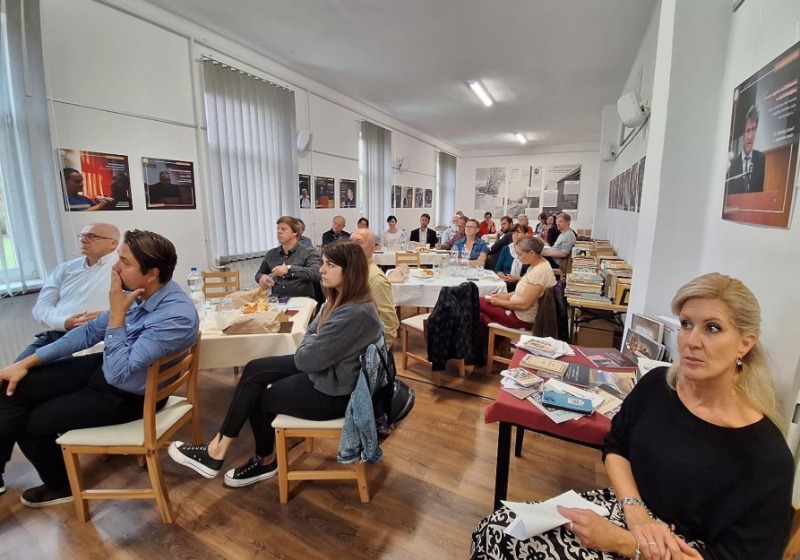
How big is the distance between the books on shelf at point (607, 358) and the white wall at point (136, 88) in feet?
13.6

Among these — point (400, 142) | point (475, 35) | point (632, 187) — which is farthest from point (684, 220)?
point (400, 142)

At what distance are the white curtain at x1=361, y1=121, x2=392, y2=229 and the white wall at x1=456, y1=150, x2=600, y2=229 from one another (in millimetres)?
5465

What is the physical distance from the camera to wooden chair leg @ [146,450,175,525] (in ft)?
5.83

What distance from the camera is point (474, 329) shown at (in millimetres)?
3359

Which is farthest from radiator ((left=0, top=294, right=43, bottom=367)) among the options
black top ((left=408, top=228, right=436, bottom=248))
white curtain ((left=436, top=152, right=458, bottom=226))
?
white curtain ((left=436, top=152, right=458, bottom=226))

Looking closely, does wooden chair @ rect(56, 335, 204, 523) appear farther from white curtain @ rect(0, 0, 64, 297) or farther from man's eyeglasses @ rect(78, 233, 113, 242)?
white curtain @ rect(0, 0, 64, 297)

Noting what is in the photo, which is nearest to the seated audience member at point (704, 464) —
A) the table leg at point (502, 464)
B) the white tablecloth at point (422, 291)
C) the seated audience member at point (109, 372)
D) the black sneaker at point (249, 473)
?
the table leg at point (502, 464)

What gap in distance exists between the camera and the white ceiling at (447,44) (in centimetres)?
366

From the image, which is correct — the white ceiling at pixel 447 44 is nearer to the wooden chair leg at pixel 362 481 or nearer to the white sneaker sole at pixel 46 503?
the wooden chair leg at pixel 362 481

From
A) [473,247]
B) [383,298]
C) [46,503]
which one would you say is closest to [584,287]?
[383,298]

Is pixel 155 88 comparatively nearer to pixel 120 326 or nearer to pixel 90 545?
pixel 120 326

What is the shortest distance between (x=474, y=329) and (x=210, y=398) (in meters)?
2.33

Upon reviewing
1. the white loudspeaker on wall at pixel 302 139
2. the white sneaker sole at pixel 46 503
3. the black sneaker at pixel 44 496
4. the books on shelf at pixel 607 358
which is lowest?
the white sneaker sole at pixel 46 503

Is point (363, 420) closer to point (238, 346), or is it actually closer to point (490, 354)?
point (238, 346)
